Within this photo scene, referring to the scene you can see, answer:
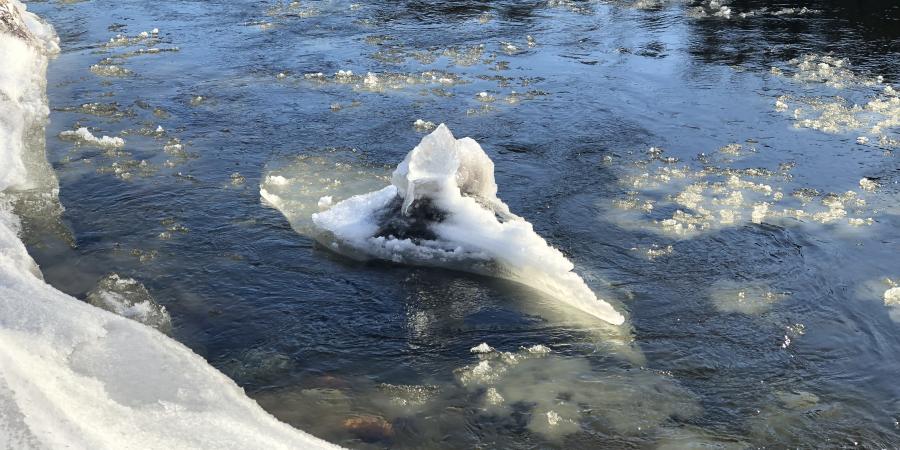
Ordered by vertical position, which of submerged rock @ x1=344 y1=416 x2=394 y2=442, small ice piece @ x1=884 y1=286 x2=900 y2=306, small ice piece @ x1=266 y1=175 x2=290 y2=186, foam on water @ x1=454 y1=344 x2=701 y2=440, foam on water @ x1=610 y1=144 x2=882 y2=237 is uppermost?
small ice piece @ x1=266 y1=175 x2=290 y2=186

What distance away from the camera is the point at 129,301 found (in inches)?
211

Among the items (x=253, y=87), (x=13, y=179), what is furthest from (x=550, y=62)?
(x=13, y=179)

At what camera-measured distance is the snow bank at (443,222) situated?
580 cm

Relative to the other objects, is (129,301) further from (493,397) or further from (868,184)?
(868,184)

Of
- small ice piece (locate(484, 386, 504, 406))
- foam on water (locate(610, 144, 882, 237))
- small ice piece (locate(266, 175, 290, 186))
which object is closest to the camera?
small ice piece (locate(484, 386, 504, 406))

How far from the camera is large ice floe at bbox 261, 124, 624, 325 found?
5.79 metres

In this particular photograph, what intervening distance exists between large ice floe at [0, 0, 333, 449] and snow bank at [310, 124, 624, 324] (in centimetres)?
191

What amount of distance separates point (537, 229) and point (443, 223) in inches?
33.1

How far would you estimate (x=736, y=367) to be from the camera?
16.1 ft

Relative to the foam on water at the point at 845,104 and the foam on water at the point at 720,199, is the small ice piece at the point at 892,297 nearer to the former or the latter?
the foam on water at the point at 720,199

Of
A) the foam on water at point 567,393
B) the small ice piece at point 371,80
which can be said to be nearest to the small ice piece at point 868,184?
the foam on water at point 567,393

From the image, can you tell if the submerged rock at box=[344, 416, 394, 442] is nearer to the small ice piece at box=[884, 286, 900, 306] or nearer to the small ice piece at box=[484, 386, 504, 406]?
the small ice piece at box=[484, 386, 504, 406]

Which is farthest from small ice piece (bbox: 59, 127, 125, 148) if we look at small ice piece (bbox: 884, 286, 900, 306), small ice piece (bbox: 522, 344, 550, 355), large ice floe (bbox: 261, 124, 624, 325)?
small ice piece (bbox: 884, 286, 900, 306)

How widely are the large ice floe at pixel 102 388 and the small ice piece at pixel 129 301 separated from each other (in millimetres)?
493
